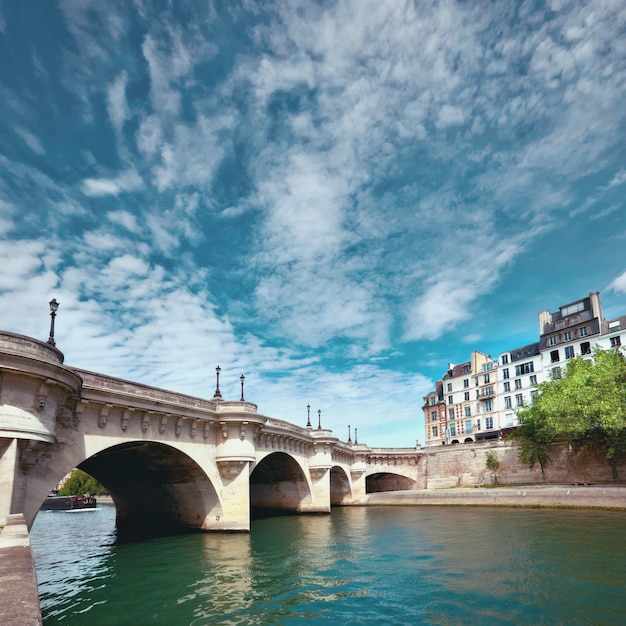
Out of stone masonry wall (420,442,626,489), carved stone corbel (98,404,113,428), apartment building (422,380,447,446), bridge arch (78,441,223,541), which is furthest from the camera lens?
apartment building (422,380,447,446)

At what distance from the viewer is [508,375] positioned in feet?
246

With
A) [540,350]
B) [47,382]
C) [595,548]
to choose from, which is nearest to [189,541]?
[47,382]

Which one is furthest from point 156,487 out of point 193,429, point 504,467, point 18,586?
point 504,467

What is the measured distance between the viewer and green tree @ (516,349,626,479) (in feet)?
152

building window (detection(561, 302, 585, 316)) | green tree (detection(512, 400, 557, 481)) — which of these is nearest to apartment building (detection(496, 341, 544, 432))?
building window (detection(561, 302, 585, 316))

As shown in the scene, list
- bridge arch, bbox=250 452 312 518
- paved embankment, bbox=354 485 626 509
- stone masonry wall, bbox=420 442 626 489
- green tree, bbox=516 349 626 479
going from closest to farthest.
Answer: paved embankment, bbox=354 485 626 509, green tree, bbox=516 349 626 479, bridge arch, bbox=250 452 312 518, stone masonry wall, bbox=420 442 626 489

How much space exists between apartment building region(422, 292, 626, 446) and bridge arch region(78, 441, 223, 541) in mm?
47843

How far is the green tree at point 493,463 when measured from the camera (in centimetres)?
6125

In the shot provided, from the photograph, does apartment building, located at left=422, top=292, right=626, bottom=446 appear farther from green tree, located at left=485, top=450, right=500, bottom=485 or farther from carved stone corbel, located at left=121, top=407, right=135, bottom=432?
carved stone corbel, located at left=121, top=407, right=135, bottom=432

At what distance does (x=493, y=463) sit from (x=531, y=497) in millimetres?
17770

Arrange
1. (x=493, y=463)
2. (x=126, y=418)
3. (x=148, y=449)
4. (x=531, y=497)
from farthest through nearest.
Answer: (x=493, y=463)
(x=531, y=497)
(x=148, y=449)
(x=126, y=418)

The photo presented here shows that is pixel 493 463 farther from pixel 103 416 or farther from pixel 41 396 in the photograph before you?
pixel 41 396

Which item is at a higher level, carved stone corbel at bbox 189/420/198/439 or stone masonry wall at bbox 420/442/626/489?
carved stone corbel at bbox 189/420/198/439

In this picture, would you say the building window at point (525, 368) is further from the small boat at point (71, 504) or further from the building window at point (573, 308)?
the small boat at point (71, 504)
